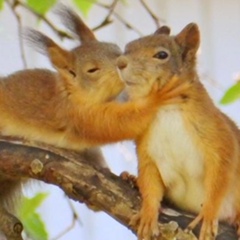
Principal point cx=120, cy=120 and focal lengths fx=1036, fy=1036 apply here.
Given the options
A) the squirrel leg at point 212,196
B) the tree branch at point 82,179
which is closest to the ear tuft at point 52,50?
the tree branch at point 82,179

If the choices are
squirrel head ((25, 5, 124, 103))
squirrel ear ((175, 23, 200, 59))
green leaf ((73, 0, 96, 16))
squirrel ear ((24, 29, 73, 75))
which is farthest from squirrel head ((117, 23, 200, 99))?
green leaf ((73, 0, 96, 16))

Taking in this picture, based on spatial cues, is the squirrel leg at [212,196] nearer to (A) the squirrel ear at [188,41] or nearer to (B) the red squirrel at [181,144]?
(B) the red squirrel at [181,144]

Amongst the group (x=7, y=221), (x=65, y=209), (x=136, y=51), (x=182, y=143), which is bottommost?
(x=65, y=209)

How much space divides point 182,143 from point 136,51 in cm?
19

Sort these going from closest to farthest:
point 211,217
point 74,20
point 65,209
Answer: point 211,217, point 74,20, point 65,209

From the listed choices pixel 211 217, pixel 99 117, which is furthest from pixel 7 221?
pixel 211 217

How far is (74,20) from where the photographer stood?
86.4 inches

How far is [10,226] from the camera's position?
201 centimetres

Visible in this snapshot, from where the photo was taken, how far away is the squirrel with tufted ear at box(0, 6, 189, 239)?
2.08 m

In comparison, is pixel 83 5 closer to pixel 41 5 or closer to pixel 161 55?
pixel 41 5

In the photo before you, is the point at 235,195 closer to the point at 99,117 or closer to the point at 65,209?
the point at 99,117

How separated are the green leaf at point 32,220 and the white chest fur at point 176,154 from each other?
1.36 feet

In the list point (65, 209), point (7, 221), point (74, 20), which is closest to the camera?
point (7, 221)

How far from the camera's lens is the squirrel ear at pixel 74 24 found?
2.20 meters
